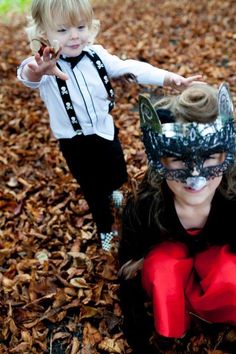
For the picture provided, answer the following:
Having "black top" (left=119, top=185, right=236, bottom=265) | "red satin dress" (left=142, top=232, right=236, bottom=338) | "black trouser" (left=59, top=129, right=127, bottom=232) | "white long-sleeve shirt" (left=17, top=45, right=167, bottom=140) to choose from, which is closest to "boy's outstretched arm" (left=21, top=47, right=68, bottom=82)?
"white long-sleeve shirt" (left=17, top=45, right=167, bottom=140)

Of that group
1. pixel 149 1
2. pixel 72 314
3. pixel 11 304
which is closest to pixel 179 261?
pixel 72 314

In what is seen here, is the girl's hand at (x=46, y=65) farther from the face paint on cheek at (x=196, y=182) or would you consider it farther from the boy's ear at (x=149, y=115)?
the face paint on cheek at (x=196, y=182)

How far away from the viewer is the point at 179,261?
2.35m

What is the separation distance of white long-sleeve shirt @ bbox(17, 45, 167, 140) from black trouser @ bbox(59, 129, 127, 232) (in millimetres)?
102

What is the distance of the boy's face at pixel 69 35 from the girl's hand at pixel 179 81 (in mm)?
479

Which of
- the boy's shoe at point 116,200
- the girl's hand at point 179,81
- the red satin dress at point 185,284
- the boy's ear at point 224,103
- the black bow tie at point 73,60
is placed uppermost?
the black bow tie at point 73,60

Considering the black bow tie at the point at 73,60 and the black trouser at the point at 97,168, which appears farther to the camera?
the black trouser at the point at 97,168

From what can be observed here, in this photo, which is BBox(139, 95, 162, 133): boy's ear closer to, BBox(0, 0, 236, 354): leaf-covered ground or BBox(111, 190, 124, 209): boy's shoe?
BBox(0, 0, 236, 354): leaf-covered ground

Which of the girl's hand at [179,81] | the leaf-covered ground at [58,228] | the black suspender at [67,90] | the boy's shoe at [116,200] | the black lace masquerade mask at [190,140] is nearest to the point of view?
the black lace masquerade mask at [190,140]

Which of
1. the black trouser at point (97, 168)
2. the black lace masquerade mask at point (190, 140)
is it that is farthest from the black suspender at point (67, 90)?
the black lace masquerade mask at point (190, 140)

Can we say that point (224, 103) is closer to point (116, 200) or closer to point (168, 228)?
point (168, 228)

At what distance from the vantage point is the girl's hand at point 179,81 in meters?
2.41

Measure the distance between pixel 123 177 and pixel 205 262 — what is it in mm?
1070

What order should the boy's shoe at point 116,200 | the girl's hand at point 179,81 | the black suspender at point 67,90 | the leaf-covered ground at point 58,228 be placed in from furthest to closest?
1. the boy's shoe at point 116,200
2. the leaf-covered ground at point 58,228
3. the black suspender at point 67,90
4. the girl's hand at point 179,81
